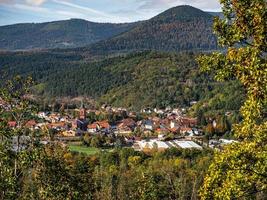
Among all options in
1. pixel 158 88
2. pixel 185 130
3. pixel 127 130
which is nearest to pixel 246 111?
pixel 185 130

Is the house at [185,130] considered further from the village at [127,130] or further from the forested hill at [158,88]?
the forested hill at [158,88]

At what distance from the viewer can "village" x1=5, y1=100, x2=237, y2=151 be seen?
309 ft

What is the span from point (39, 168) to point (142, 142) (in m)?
80.1

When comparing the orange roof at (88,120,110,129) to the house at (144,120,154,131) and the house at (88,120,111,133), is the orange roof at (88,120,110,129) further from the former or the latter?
the house at (144,120,154,131)

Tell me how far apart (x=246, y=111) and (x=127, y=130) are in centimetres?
10910

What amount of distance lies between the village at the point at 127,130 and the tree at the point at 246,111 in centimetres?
7500

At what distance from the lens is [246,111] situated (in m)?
8.70

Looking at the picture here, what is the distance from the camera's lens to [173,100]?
6353 inches

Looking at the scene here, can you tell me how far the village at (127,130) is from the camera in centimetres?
9406

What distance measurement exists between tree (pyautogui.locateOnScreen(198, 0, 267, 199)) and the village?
75.0 meters

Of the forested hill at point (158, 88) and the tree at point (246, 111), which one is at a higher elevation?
the tree at point (246, 111)

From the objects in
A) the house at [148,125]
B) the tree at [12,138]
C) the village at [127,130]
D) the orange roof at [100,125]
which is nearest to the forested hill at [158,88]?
the village at [127,130]

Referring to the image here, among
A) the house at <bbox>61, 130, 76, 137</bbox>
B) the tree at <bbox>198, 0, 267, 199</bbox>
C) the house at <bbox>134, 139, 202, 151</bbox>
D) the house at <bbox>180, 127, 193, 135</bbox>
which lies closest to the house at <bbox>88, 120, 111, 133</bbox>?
the house at <bbox>61, 130, 76, 137</bbox>

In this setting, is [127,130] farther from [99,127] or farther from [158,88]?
[158,88]
